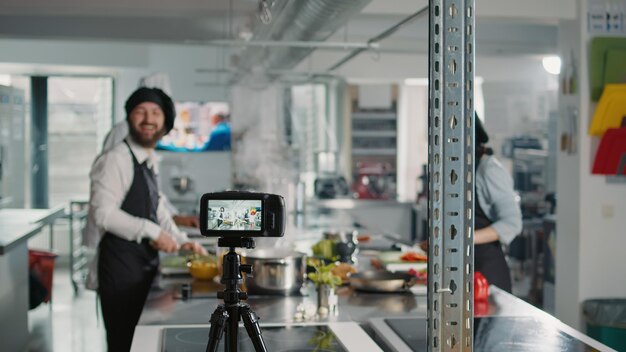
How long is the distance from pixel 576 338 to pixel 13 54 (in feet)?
29.7

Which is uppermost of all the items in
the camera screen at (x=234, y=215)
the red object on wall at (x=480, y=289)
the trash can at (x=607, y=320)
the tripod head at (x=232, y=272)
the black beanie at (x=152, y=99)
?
the black beanie at (x=152, y=99)

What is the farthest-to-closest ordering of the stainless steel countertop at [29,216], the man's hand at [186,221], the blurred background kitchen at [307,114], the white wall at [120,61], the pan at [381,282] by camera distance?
1. the white wall at [120,61]
2. the blurred background kitchen at [307,114]
3. the stainless steel countertop at [29,216]
4. the man's hand at [186,221]
5. the pan at [381,282]

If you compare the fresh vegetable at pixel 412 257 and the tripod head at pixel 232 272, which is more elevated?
the tripod head at pixel 232 272

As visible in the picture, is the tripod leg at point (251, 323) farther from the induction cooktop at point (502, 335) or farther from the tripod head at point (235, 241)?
the induction cooktop at point (502, 335)

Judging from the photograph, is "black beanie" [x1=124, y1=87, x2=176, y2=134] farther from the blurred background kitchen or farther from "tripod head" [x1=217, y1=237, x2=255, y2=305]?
"tripod head" [x1=217, y1=237, x2=255, y2=305]

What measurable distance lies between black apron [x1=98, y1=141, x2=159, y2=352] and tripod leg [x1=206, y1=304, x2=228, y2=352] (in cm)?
226

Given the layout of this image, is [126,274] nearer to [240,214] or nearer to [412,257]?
[412,257]

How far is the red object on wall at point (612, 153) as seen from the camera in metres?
5.79

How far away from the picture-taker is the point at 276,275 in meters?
3.46

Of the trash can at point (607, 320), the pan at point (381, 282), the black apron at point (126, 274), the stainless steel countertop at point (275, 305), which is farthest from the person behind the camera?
the trash can at point (607, 320)

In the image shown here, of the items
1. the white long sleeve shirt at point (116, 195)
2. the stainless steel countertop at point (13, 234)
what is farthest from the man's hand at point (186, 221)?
the white long sleeve shirt at point (116, 195)

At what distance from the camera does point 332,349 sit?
258cm

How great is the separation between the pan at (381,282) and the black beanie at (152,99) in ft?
4.16

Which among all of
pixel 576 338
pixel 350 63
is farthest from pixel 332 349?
pixel 350 63
